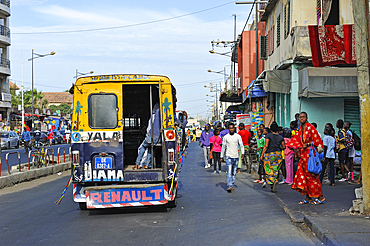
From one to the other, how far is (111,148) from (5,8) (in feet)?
154

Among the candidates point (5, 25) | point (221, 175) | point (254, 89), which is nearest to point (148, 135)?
point (221, 175)

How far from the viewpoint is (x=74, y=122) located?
8336 mm

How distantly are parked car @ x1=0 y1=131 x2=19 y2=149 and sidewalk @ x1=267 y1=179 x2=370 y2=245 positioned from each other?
30.3m

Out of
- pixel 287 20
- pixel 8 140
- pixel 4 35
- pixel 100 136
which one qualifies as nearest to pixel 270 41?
pixel 287 20

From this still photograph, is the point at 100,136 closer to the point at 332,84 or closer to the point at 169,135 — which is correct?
the point at 169,135

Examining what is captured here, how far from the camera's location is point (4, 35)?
4947 cm

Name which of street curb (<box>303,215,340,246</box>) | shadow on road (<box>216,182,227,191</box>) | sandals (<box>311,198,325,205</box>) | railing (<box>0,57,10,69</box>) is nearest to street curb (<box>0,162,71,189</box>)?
shadow on road (<box>216,182,227,191</box>)

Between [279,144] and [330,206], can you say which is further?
[279,144]

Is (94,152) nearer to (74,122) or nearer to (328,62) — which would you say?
(74,122)

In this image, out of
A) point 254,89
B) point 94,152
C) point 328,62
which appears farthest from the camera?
point 254,89

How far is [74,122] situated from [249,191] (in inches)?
208

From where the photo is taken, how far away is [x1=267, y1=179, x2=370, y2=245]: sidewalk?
586cm

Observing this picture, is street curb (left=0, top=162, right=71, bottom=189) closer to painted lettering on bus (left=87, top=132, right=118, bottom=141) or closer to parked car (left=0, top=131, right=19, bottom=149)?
painted lettering on bus (left=87, top=132, right=118, bottom=141)

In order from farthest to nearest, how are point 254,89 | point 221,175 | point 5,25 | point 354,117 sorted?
point 5,25
point 254,89
point 354,117
point 221,175
